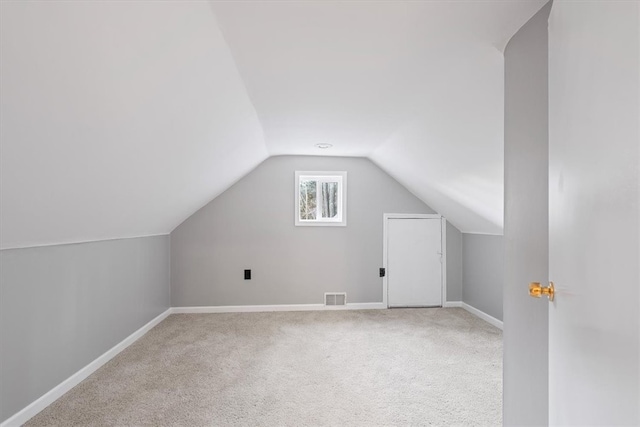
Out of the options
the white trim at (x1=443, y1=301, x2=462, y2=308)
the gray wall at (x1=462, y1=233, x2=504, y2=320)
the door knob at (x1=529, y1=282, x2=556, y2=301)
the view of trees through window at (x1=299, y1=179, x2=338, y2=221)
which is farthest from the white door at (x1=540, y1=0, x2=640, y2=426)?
the white trim at (x1=443, y1=301, x2=462, y2=308)

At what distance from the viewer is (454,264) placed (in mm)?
4977

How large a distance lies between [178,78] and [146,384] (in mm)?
2088

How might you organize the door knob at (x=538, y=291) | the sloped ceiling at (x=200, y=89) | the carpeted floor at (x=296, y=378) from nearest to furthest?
1. the door knob at (x=538, y=291)
2. the sloped ceiling at (x=200, y=89)
3. the carpeted floor at (x=296, y=378)

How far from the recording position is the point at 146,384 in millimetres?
2641

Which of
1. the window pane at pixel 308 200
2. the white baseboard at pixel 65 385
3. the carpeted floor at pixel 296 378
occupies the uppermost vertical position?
the window pane at pixel 308 200

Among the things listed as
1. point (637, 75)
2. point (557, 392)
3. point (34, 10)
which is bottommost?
point (557, 392)

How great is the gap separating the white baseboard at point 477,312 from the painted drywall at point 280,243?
99 centimetres

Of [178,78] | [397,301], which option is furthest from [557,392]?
[397,301]

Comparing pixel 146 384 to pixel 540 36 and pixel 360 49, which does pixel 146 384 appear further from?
pixel 540 36

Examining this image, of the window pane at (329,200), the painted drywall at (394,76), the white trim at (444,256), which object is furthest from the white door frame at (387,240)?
the painted drywall at (394,76)

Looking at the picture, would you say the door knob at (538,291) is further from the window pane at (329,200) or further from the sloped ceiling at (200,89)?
the window pane at (329,200)

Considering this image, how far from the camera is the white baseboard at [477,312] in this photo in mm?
4065

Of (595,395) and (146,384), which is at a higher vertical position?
(595,395)

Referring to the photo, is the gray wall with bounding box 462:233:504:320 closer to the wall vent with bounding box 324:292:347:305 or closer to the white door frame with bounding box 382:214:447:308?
the white door frame with bounding box 382:214:447:308
